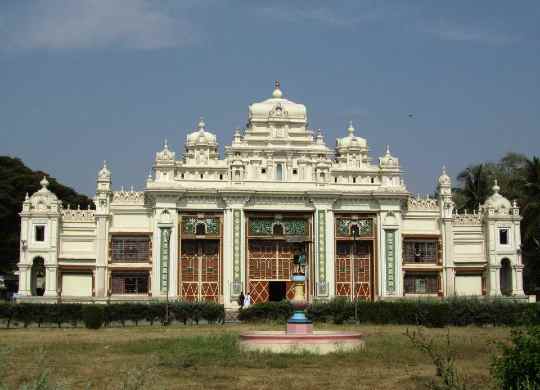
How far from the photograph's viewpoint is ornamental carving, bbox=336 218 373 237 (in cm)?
5644

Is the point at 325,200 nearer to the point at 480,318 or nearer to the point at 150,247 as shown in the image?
the point at 150,247

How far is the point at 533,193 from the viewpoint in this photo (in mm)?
58844

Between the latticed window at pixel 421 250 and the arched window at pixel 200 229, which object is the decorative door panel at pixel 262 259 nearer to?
the arched window at pixel 200 229

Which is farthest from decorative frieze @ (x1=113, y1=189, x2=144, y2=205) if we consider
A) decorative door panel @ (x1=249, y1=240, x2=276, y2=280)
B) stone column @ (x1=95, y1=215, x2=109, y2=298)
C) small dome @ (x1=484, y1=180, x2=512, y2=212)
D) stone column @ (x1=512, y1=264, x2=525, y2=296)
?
stone column @ (x1=512, y1=264, x2=525, y2=296)

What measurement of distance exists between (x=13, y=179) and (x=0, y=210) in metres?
5.03

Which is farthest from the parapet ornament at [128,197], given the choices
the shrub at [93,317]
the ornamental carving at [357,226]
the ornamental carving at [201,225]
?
the shrub at [93,317]

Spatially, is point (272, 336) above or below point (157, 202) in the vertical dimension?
below

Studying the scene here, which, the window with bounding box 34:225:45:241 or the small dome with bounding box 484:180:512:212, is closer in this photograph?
the window with bounding box 34:225:45:241

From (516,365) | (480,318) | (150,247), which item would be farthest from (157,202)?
(516,365)

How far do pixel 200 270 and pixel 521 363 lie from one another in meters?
41.3

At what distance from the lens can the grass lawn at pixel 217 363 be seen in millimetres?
19750

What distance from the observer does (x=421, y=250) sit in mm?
57031

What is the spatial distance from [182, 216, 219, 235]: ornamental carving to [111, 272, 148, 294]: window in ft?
13.9

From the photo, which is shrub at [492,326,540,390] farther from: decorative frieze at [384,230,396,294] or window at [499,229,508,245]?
window at [499,229,508,245]
